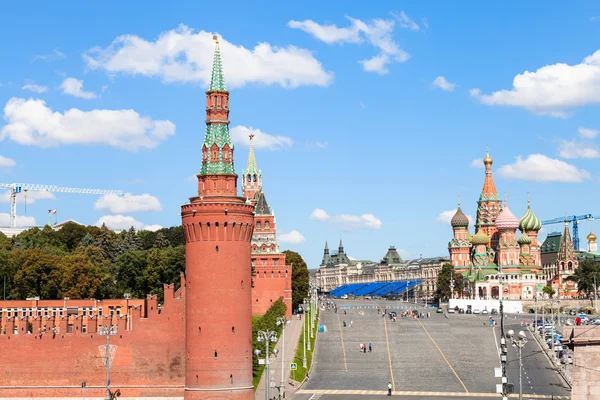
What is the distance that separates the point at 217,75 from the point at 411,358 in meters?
41.7

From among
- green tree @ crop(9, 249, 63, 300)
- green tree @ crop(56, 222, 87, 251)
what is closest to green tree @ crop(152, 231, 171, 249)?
green tree @ crop(56, 222, 87, 251)

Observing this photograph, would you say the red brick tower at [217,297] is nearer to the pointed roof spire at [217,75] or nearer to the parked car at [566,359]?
the pointed roof spire at [217,75]

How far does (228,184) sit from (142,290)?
64.8 metres

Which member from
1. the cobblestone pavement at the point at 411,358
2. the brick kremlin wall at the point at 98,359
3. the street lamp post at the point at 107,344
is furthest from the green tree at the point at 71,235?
the street lamp post at the point at 107,344

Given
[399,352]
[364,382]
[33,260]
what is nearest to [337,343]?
[399,352]

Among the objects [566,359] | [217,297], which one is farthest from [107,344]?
[566,359]

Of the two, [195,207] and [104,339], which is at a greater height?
[195,207]

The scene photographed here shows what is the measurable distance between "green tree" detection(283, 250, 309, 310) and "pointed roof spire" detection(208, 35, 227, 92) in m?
95.3

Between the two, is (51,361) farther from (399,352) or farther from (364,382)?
(399,352)

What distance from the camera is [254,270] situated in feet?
502

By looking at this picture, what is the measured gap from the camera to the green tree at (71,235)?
195 metres

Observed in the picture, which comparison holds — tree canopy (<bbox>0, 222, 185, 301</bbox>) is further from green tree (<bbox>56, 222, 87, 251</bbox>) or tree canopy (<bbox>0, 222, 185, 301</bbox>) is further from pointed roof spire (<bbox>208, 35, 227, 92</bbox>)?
pointed roof spire (<bbox>208, 35, 227, 92</bbox>)

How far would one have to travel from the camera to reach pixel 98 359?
8500cm

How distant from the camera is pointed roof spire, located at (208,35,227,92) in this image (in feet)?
281
